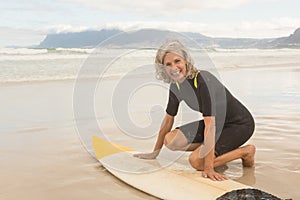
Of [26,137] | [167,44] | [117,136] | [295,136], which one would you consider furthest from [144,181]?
[295,136]

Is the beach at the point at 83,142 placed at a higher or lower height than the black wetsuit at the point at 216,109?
lower

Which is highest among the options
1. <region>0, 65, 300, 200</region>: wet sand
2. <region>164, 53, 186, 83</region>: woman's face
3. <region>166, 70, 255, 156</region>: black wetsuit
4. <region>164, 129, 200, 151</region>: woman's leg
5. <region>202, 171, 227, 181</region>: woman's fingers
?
<region>164, 53, 186, 83</region>: woman's face

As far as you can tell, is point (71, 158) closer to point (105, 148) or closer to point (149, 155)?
point (105, 148)

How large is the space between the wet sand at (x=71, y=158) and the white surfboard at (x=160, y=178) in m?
0.09

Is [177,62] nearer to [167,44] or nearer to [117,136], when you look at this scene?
[167,44]

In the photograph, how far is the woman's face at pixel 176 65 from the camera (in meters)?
3.29

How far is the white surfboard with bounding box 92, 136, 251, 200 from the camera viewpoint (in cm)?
288

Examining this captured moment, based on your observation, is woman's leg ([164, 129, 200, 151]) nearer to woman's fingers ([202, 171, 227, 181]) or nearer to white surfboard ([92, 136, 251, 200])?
white surfboard ([92, 136, 251, 200])

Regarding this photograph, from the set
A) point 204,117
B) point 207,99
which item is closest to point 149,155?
point 204,117

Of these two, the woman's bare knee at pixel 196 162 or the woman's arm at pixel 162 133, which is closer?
the woman's bare knee at pixel 196 162

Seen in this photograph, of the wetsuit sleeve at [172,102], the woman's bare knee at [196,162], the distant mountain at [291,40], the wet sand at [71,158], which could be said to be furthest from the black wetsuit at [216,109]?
the distant mountain at [291,40]

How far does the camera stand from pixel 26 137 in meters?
4.78

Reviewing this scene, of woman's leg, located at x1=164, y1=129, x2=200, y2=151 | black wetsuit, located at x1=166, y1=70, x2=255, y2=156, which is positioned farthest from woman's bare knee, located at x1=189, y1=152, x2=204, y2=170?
woman's leg, located at x1=164, y1=129, x2=200, y2=151

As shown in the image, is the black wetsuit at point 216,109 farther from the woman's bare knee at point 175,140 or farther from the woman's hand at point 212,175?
the woman's hand at point 212,175
